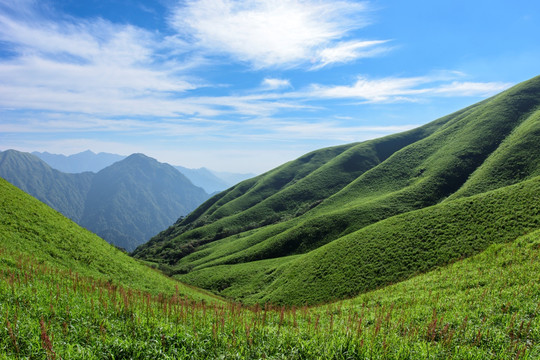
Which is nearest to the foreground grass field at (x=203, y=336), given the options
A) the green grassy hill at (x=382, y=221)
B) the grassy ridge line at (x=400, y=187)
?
the green grassy hill at (x=382, y=221)

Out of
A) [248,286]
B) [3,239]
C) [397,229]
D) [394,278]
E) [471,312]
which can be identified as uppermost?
[3,239]

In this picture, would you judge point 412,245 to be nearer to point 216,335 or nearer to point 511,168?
point 216,335

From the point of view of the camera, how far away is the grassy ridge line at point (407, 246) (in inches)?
1507

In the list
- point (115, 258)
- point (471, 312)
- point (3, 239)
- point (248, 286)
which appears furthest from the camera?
point (248, 286)

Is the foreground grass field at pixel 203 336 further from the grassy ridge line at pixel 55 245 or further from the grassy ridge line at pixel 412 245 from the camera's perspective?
the grassy ridge line at pixel 412 245

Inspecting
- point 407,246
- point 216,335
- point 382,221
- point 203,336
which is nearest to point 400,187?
point 382,221

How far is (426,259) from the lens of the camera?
3897 centimetres

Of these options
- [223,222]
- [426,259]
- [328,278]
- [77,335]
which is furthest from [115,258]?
[223,222]

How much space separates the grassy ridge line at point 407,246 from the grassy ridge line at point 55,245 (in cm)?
2508

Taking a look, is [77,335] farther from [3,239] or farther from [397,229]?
[397,229]

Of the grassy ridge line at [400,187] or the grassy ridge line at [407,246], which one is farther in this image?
the grassy ridge line at [400,187]

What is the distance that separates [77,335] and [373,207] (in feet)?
305

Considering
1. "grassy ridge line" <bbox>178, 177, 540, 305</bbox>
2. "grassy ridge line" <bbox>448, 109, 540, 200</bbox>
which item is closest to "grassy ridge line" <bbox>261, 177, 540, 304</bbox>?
"grassy ridge line" <bbox>178, 177, 540, 305</bbox>

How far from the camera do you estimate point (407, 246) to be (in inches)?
1748
